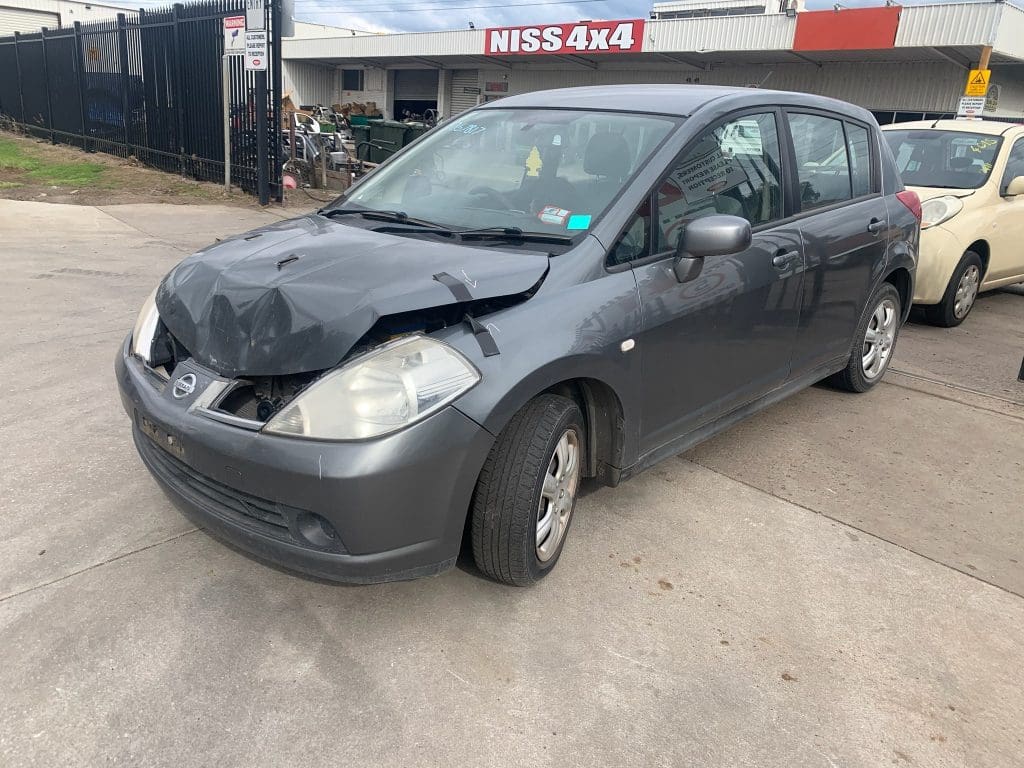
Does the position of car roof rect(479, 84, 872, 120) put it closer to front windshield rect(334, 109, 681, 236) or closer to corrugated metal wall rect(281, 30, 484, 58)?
front windshield rect(334, 109, 681, 236)

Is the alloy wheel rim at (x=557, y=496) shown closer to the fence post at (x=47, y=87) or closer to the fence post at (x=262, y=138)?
the fence post at (x=262, y=138)

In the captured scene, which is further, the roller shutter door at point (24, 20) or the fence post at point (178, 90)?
the roller shutter door at point (24, 20)

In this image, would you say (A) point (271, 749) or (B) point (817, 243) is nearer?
(A) point (271, 749)

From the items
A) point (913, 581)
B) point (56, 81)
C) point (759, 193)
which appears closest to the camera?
point (913, 581)

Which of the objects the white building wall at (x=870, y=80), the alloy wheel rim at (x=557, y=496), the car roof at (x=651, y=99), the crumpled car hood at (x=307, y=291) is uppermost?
the white building wall at (x=870, y=80)

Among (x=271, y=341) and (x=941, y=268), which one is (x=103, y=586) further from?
(x=941, y=268)

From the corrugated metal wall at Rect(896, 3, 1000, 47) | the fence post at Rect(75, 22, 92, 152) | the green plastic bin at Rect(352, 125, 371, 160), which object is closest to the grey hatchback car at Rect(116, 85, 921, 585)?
the green plastic bin at Rect(352, 125, 371, 160)

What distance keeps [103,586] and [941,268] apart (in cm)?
656

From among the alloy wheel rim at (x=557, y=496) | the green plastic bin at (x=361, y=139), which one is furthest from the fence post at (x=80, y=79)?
the alloy wheel rim at (x=557, y=496)

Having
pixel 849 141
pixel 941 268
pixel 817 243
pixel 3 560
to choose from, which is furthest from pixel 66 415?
pixel 941 268

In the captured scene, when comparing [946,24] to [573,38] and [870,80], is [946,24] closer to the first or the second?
[870,80]

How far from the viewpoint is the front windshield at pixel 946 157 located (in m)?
7.27

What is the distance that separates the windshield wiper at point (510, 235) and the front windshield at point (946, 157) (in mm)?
5565

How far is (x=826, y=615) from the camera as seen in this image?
2.94m
